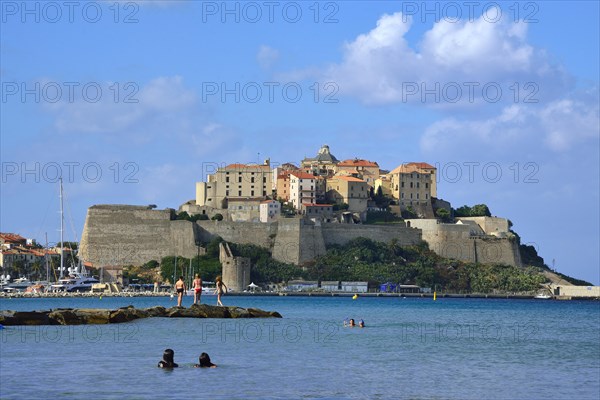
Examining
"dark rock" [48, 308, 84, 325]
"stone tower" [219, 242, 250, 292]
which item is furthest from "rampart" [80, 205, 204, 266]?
"dark rock" [48, 308, 84, 325]

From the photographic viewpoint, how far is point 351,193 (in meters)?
80.2

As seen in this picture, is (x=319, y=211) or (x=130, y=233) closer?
(x=130, y=233)

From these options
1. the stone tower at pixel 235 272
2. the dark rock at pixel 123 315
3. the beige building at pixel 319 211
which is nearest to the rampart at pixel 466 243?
the beige building at pixel 319 211

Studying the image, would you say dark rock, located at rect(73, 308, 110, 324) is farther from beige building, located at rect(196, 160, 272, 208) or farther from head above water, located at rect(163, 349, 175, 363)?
beige building, located at rect(196, 160, 272, 208)

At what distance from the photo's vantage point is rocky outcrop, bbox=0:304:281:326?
29.5m

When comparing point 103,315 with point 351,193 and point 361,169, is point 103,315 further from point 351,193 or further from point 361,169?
point 361,169

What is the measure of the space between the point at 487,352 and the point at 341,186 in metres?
55.3

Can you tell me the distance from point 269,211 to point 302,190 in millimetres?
4268

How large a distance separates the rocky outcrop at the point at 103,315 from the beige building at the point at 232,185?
140 ft

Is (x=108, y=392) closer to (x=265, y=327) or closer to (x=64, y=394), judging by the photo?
(x=64, y=394)

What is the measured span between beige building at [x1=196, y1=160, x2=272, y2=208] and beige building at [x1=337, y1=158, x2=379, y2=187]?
9.39m

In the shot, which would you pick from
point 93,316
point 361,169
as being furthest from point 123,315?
point 361,169

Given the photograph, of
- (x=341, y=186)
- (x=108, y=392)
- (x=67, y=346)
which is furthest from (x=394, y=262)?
(x=108, y=392)

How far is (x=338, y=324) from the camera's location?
35344 mm
